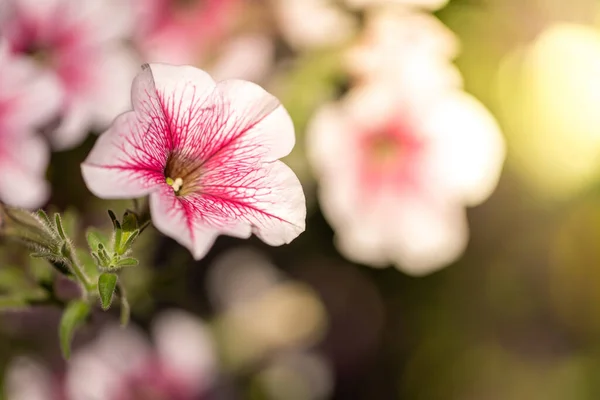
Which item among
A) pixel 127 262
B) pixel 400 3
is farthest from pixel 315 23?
pixel 127 262

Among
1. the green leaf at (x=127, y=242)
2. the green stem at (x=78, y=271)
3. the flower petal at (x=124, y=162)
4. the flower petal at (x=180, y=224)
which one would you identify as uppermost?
the flower petal at (x=124, y=162)

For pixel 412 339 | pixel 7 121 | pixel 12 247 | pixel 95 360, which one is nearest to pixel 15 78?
pixel 7 121

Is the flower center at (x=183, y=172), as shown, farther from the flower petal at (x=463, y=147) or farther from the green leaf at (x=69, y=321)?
the flower petal at (x=463, y=147)

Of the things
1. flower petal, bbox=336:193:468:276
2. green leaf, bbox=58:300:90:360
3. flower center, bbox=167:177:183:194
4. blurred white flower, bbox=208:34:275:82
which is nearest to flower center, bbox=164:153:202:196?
flower center, bbox=167:177:183:194

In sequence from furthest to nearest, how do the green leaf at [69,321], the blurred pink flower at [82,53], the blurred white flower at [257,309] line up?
1. the blurred white flower at [257,309]
2. the blurred pink flower at [82,53]
3. the green leaf at [69,321]

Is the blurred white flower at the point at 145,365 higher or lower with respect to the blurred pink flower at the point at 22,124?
lower

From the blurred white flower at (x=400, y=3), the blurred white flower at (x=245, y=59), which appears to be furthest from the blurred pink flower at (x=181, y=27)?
the blurred white flower at (x=400, y=3)

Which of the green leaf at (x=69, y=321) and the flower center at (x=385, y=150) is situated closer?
the green leaf at (x=69, y=321)
